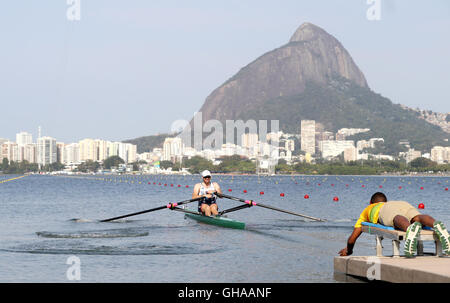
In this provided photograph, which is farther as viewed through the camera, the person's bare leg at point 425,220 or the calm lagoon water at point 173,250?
the calm lagoon water at point 173,250

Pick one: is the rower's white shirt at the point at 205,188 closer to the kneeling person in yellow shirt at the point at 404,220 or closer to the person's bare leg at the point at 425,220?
the kneeling person in yellow shirt at the point at 404,220

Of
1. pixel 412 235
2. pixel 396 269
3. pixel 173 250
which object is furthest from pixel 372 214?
pixel 173 250

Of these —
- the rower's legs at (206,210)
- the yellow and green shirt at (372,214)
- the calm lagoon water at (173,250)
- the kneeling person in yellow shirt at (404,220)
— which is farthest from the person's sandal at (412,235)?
the rower's legs at (206,210)

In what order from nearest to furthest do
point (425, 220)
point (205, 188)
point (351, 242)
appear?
point (425, 220) → point (351, 242) → point (205, 188)

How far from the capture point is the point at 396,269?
605 inches

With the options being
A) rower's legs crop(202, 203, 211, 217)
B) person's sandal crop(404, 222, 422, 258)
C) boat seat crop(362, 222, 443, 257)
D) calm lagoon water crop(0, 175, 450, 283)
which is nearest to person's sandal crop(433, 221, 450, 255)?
boat seat crop(362, 222, 443, 257)

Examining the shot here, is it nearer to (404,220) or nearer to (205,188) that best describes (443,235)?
(404,220)

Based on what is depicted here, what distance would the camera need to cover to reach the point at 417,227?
15.9 m

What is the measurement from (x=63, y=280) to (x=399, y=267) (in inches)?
320

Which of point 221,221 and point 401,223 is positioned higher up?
point 401,223

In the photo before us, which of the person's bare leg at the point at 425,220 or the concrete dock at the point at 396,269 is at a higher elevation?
the person's bare leg at the point at 425,220

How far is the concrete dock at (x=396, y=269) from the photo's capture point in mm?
14385
